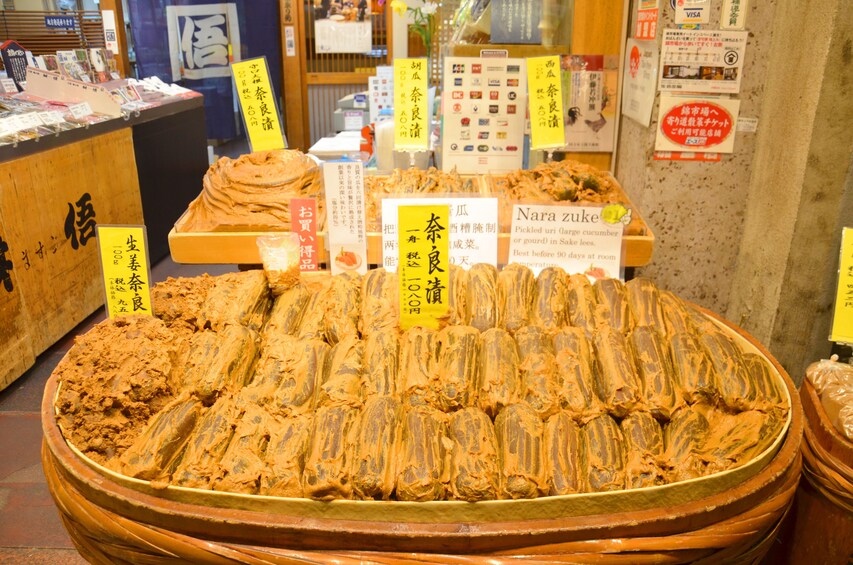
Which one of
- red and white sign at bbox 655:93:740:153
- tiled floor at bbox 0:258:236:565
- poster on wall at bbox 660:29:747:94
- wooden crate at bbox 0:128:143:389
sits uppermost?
poster on wall at bbox 660:29:747:94

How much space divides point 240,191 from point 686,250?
1.98 meters

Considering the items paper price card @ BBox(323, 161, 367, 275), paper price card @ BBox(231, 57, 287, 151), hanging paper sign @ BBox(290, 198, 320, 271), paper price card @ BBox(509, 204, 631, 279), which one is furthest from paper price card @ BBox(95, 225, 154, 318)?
paper price card @ BBox(509, 204, 631, 279)

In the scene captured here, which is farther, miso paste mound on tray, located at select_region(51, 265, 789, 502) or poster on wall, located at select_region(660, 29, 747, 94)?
poster on wall, located at select_region(660, 29, 747, 94)

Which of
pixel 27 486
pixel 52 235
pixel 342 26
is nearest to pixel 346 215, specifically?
pixel 27 486

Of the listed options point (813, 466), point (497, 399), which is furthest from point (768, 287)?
point (497, 399)

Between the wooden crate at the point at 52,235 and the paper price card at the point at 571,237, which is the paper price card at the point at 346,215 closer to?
the paper price card at the point at 571,237

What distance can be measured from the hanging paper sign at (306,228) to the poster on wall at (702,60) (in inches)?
61.0

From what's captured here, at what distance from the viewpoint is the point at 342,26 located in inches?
337

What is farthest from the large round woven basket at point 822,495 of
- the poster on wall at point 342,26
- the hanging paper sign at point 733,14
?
the poster on wall at point 342,26

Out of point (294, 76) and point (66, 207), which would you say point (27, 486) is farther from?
point (294, 76)

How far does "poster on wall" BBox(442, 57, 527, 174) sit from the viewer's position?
316 cm

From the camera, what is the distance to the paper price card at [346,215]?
224 centimetres

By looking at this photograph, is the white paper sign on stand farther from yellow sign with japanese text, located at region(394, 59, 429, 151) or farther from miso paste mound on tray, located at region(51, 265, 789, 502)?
yellow sign with japanese text, located at region(394, 59, 429, 151)

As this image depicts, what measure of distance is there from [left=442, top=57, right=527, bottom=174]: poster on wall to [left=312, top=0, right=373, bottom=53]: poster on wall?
5.91 m
